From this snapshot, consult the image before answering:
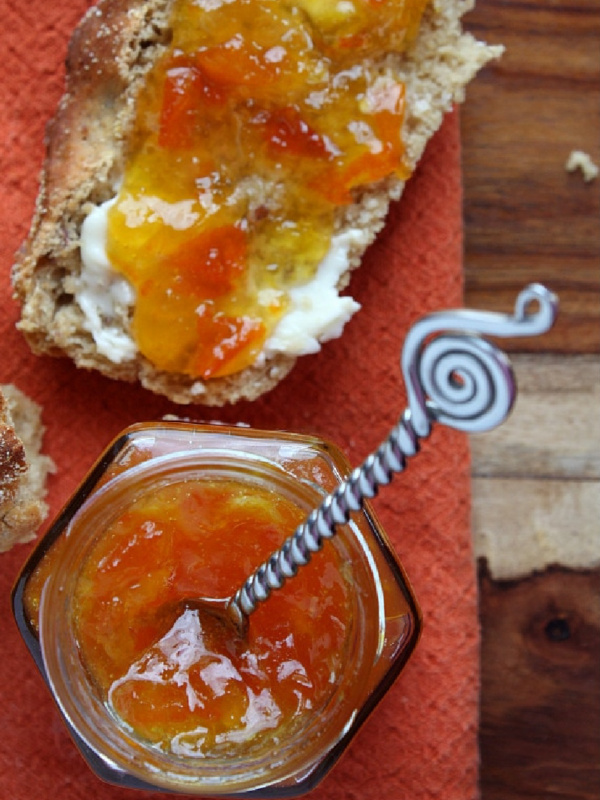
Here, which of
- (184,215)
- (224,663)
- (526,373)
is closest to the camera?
(224,663)

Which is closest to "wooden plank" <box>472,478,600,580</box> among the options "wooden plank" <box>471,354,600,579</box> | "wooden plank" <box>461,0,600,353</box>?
"wooden plank" <box>471,354,600,579</box>

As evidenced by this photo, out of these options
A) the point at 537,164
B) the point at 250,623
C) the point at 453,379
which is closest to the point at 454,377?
the point at 453,379

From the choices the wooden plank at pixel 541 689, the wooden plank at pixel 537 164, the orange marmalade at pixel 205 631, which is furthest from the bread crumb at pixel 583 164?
the orange marmalade at pixel 205 631

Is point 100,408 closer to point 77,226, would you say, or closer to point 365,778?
point 77,226

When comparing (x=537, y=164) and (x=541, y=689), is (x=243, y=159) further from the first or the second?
(x=541, y=689)

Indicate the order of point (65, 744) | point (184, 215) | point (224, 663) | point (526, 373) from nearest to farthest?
1. point (224, 663)
2. point (184, 215)
3. point (65, 744)
4. point (526, 373)

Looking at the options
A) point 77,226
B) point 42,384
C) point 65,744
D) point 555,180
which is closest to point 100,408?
point 42,384

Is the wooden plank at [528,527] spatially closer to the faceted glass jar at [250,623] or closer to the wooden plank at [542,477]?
the wooden plank at [542,477]
